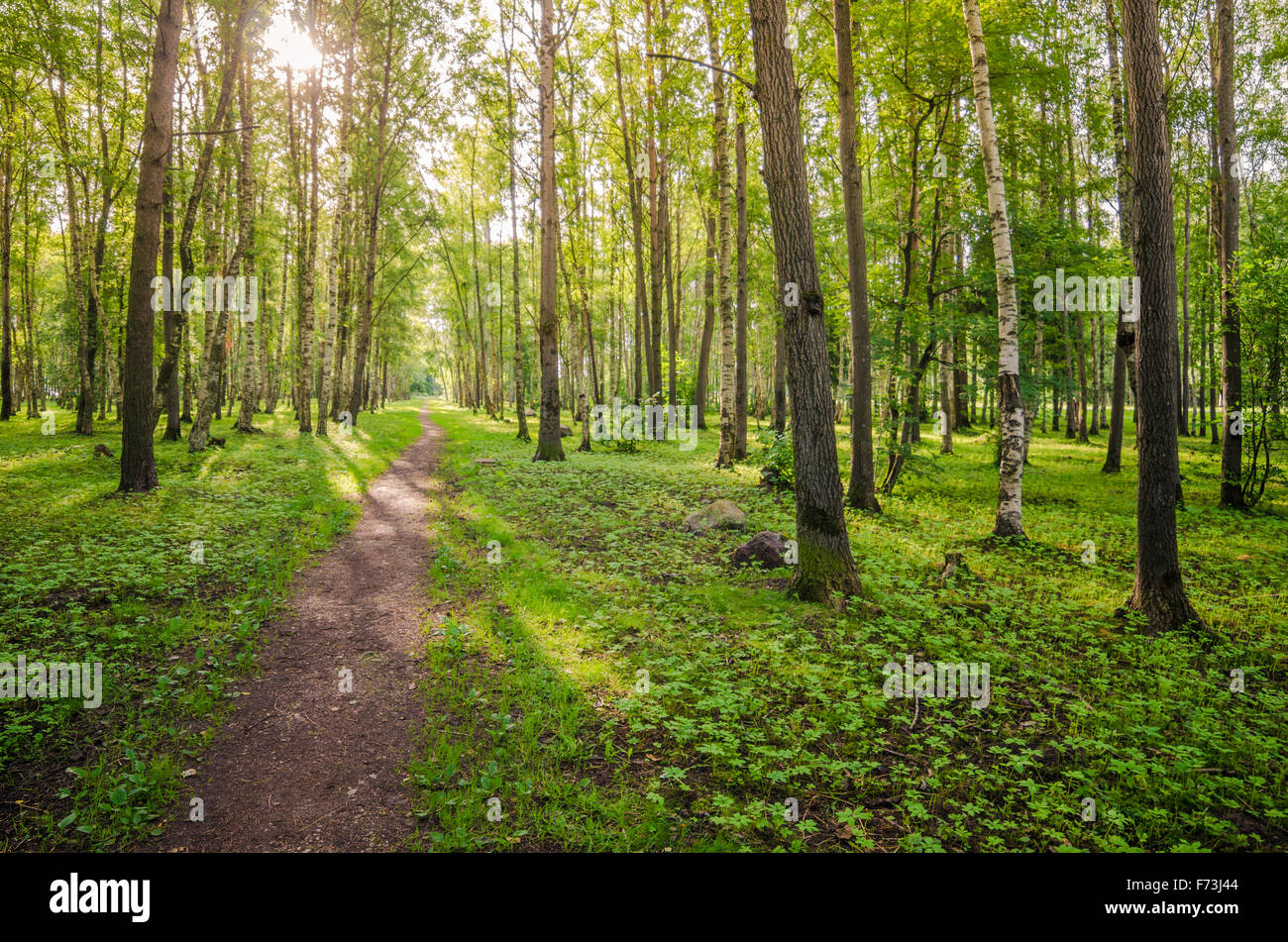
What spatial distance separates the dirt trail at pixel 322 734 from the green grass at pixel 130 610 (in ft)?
0.84

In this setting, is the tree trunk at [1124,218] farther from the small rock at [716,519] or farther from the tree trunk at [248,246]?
the tree trunk at [248,246]

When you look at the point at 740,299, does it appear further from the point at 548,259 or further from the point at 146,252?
the point at 146,252

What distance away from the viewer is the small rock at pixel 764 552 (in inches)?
332

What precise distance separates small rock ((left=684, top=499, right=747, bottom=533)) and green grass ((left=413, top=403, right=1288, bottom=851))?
0.49 metres

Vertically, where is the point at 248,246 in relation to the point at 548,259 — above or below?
above

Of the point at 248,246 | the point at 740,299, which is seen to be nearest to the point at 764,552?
the point at 740,299

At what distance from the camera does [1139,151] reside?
6.42 m

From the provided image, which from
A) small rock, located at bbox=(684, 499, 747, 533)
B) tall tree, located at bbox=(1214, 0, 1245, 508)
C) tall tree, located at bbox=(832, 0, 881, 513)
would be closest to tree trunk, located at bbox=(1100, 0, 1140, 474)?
tall tree, located at bbox=(1214, 0, 1245, 508)

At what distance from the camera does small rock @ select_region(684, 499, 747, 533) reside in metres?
10.5

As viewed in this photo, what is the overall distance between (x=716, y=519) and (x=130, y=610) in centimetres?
828

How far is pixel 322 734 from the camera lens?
184 inches

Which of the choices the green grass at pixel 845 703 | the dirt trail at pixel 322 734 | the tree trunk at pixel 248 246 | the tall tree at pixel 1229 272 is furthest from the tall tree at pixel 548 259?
the tall tree at pixel 1229 272
